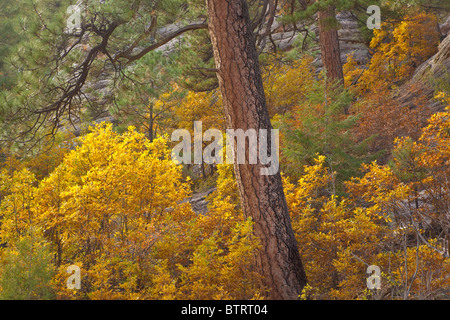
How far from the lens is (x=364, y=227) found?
4105 mm

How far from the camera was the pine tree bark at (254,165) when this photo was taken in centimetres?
404

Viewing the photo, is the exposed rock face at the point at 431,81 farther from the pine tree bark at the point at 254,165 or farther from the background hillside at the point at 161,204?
the pine tree bark at the point at 254,165

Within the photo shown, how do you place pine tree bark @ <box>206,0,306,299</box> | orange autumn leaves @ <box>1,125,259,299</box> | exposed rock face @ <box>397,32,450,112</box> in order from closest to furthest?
1. orange autumn leaves @ <box>1,125,259,299</box>
2. pine tree bark @ <box>206,0,306,299</box>
3. exposed rock face @ <box>397,32,450,112</box>

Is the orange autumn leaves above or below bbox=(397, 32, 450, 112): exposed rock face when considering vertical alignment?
below

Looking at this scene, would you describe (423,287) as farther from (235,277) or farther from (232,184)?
(232,184)

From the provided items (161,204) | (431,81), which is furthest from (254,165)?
(431,81)

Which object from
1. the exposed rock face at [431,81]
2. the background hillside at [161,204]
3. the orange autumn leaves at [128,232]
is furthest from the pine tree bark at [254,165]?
the exposed rock face at [431,81]


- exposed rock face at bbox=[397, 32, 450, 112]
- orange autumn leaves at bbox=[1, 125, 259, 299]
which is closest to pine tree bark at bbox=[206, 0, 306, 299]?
orange autumn leaves at bbox=[1, 125, 259, 299]

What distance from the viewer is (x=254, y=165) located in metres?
4.07

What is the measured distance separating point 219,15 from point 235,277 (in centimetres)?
294

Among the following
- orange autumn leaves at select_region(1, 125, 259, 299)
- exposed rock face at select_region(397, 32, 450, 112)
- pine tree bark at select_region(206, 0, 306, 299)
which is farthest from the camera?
exposed rock face at select_region(397, 32, 450, 112)

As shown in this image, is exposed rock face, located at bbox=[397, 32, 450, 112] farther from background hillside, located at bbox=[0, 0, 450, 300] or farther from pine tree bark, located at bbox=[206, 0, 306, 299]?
pine tree bark, located at bbox=[206, 0, 306, 299]

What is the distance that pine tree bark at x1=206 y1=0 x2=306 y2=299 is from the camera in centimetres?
404
